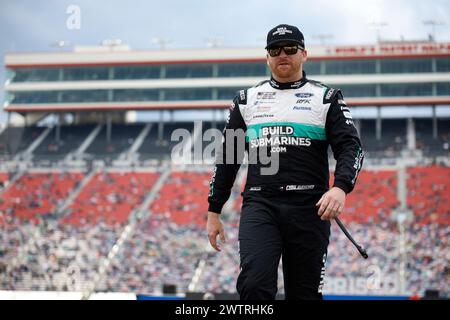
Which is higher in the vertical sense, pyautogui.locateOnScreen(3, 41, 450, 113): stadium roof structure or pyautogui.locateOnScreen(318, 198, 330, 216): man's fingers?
pyautogui.locateOnScreen(3, 41, 450, 113): stadium roof structure

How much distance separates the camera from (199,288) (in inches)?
926

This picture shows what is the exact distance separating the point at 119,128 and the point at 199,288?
2022 cm

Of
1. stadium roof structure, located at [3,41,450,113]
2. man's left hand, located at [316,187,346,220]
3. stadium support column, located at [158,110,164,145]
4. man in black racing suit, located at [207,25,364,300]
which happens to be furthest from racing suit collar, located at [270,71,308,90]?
stadium roof structure, located at [3,41,450,113]

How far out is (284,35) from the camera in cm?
404

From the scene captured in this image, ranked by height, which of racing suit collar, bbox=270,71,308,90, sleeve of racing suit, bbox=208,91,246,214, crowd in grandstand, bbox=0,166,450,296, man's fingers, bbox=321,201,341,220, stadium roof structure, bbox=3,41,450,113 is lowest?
crowd in grandstand, bbox=0,166,450,296

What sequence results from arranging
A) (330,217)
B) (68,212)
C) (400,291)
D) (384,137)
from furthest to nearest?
(384,137)
(68,212)
(400,291)
(330,217)

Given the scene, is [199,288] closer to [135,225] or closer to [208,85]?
[135,225]

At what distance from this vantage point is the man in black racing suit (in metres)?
3.79

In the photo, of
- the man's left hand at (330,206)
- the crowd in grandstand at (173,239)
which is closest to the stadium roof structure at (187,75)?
the crowd in grandstand at (173,239)

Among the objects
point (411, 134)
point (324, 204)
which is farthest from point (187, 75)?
point (324, 204)

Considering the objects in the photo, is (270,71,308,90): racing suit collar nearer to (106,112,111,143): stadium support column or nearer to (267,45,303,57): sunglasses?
(267,45,303,57): sunglasses

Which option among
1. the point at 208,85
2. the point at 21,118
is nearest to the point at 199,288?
the point at 208,85

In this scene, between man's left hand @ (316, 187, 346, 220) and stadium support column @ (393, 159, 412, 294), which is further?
stadium support column @ (393, 159, 412, 294)

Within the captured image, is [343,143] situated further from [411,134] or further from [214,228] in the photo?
[411,134]
